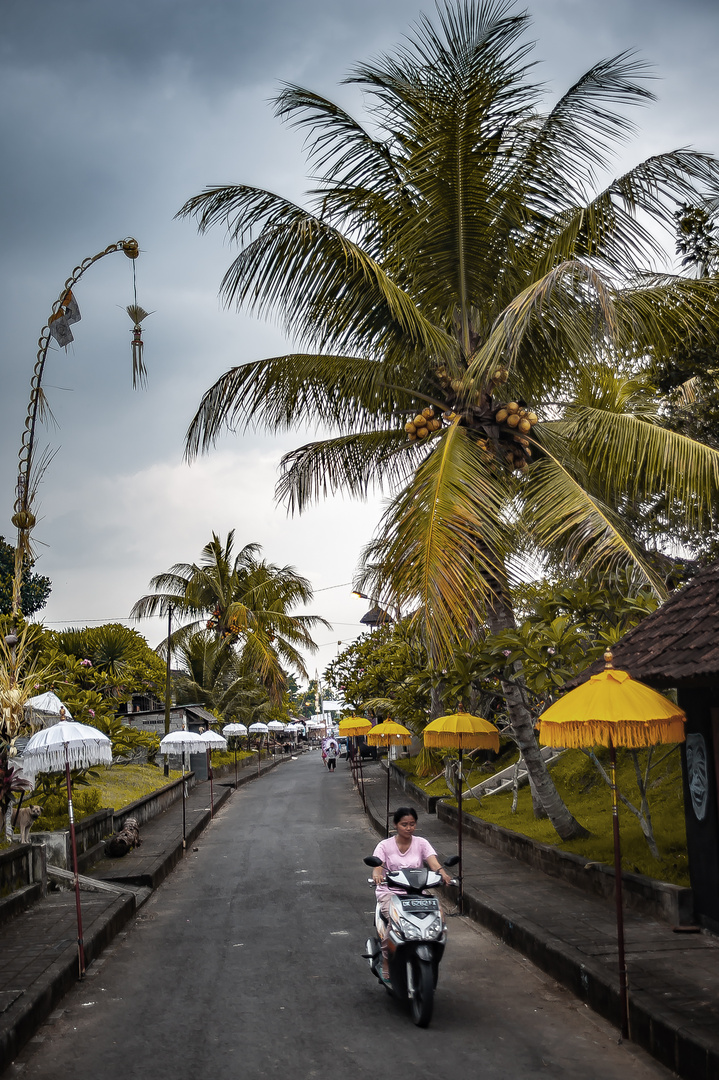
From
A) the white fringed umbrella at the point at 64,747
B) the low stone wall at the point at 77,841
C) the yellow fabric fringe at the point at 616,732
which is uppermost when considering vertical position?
the yellow fabric fringe at the point at 616,732

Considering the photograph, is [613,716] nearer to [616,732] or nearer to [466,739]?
[616,732]

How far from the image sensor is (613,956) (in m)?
7.02

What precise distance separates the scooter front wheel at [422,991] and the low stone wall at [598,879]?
9.63 feet

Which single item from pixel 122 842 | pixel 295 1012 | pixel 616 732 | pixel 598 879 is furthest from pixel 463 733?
pixel 122 842

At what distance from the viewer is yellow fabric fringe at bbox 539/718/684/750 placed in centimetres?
610

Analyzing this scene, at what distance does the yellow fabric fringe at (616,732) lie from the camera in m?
6.10

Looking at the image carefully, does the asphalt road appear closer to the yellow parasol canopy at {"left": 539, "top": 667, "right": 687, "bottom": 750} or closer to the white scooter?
the white scooter

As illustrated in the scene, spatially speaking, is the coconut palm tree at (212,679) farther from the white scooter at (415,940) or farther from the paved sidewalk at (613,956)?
the white scooter at (415,940)

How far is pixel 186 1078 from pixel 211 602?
31512mm

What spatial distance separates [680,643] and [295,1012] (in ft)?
13.6

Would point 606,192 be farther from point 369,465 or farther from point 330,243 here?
point 369,465

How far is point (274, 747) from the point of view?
213 ft

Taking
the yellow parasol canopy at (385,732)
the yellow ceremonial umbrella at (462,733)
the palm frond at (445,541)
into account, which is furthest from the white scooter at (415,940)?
the yellow parasol canopy at (385,732)

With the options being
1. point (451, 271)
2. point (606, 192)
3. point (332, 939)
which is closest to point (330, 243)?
point (451, 271)
